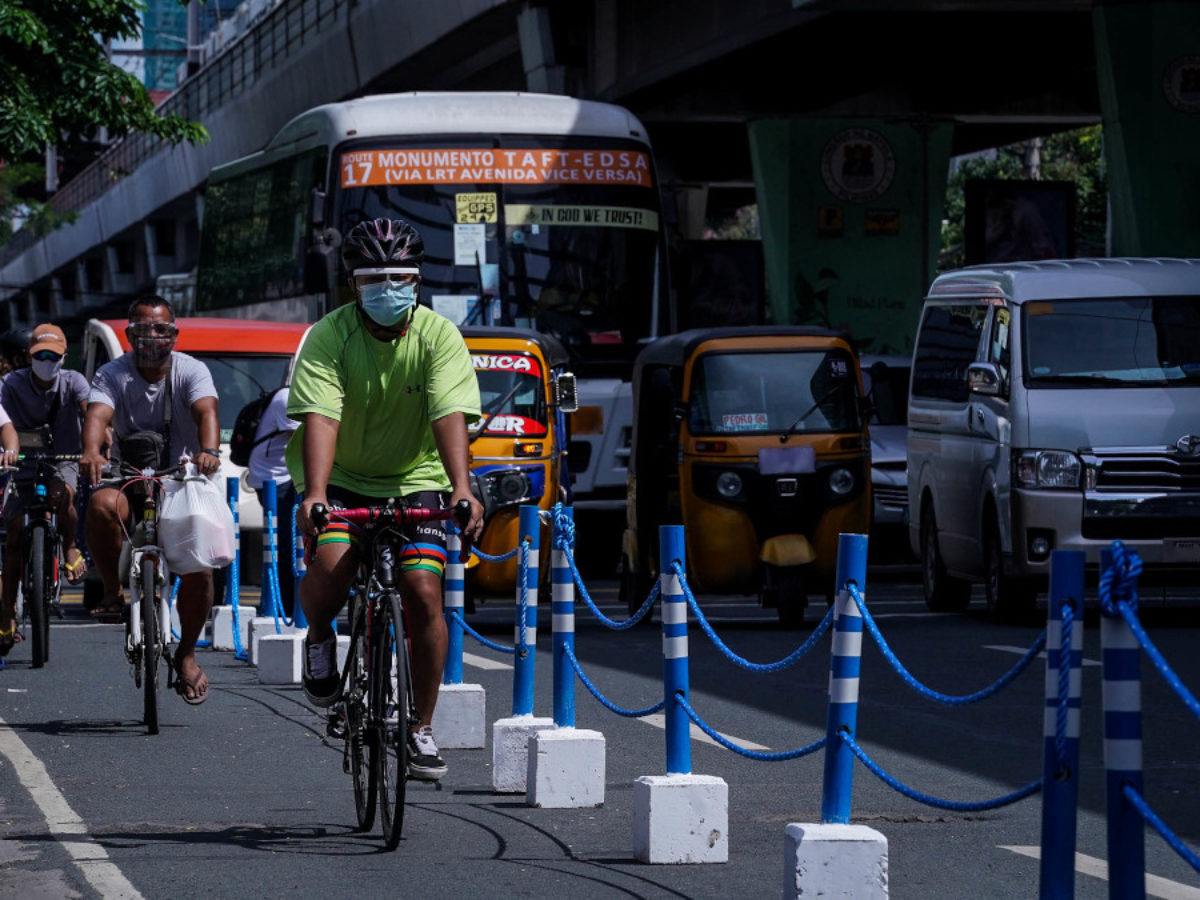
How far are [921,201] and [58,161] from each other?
254 ft

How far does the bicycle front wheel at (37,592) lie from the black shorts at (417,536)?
5.74m

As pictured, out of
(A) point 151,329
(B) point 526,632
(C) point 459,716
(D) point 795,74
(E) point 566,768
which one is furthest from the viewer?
(D) point 795,74

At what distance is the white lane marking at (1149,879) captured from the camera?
22.6 feet

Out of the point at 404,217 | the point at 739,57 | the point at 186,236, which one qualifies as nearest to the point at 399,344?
the point at 404,217

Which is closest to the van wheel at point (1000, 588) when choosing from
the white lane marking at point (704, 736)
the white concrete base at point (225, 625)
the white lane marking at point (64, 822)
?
the white concrete base at point (225, 625)

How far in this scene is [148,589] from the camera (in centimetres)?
1060

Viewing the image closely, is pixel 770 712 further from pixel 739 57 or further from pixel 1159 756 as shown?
pixel 739 57

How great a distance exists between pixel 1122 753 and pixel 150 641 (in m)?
6.35

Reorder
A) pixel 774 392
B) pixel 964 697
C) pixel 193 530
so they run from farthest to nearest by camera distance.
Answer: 1. pixel 774 392
2. pixel 193 530
3. pixel 964 697

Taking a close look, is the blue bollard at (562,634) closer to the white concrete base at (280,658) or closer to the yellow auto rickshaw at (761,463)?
the white concrete base at (280,658)

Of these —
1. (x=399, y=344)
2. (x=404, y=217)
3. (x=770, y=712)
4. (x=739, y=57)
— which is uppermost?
(x=739, y=57)

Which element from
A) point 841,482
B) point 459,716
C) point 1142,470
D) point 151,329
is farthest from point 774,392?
point 459,716

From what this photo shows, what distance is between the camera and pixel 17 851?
7594 millimetres

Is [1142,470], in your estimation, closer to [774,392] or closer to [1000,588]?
[1000,588]
